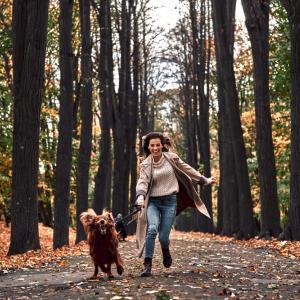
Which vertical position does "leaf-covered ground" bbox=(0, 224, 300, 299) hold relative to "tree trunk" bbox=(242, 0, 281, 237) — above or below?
below

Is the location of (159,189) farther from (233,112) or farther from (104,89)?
(104,89)

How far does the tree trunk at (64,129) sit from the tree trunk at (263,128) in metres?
5.31

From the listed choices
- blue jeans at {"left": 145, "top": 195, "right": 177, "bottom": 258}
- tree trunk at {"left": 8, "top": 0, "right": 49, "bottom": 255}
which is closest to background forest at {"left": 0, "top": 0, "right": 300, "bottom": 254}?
tree trunk at {"left": 8, "top": 0, "right": 49, "bottom": 255}

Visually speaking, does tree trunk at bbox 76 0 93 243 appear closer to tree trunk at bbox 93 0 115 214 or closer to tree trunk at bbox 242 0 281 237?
tree trunk at bbox 93 0 115 214

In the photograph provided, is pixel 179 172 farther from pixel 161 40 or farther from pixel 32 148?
pixel 161 40

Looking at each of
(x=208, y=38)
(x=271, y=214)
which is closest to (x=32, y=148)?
(x=271, y=214)

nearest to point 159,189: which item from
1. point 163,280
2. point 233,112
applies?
point 163,280

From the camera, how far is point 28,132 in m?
15.3

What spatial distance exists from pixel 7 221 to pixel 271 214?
2200 cm

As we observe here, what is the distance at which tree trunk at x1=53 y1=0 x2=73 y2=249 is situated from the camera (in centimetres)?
1920

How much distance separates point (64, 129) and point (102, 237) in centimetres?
1097

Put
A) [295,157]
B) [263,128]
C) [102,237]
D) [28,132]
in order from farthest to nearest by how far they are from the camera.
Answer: [263,128] < [295,157] < [28,132] < [102,237]

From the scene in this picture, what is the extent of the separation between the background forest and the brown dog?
2.15 m

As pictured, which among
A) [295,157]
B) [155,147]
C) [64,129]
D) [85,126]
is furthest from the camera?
[85,126]
